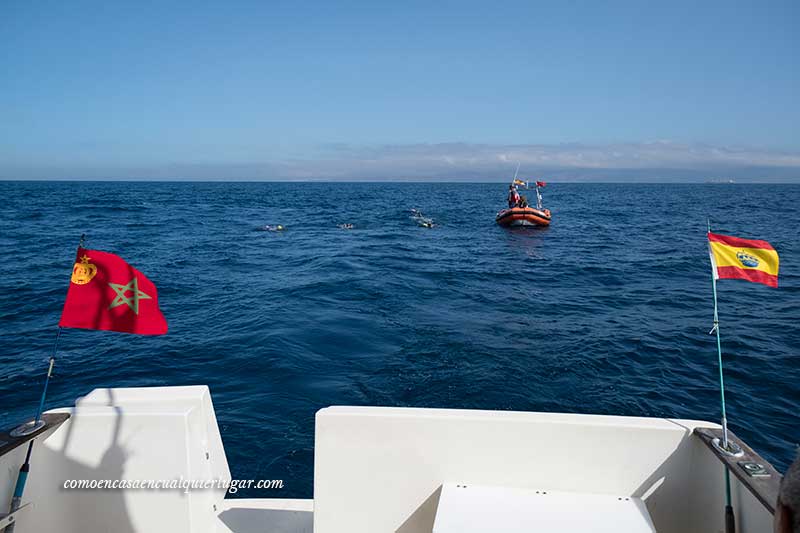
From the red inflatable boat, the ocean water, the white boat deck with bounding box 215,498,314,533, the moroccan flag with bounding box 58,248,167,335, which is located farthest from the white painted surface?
the red inflatable boat

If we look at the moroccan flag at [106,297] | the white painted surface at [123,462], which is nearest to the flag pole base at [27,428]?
the white painted surface at [123,462]

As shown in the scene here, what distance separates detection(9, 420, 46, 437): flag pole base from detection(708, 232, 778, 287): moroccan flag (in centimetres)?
415

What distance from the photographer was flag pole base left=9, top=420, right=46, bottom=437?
9.10ft

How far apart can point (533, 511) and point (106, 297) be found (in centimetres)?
273

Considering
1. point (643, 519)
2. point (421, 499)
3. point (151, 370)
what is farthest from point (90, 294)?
point (151, 370)

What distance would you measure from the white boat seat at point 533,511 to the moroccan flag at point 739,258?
1.56 metres

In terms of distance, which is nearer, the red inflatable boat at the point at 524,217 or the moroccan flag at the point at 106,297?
the moroccan flag at the point at 106,297

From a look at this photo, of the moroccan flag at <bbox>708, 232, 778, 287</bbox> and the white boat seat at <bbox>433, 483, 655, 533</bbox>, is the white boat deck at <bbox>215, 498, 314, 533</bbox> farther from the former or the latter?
the moroccan flag at <bbox>708, 232, 778, 287</bbox>

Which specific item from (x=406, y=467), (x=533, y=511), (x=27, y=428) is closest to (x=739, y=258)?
(x=533, y=511)

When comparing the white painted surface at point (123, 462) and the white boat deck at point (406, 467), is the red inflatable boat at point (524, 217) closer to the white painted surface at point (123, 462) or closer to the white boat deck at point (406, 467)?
the white boat deck at point (406, 467)

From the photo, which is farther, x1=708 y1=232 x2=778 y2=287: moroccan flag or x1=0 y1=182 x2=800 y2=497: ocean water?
→ x1=0 y1=182 x2=800 y2=497: ocean water

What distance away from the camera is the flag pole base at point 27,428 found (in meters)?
2.77

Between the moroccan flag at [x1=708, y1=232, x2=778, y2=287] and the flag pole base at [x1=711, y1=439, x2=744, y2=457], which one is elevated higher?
the moroccan flag at [x1=708, y1=232, x2=778, y2=287]

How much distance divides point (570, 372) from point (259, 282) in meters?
10.1
